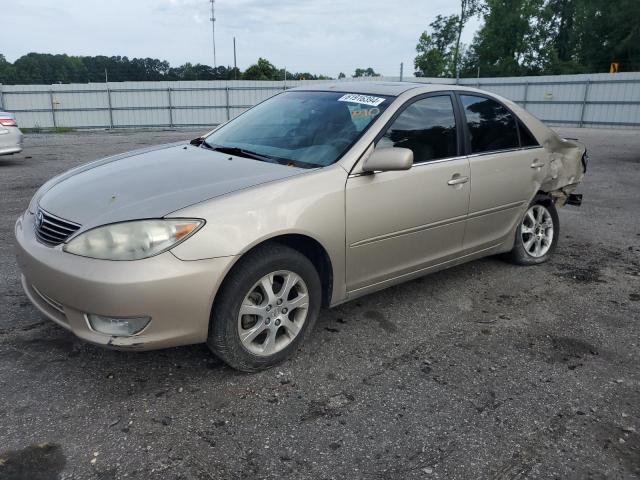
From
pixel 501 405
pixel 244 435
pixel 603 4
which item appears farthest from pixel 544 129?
pixel 603 4

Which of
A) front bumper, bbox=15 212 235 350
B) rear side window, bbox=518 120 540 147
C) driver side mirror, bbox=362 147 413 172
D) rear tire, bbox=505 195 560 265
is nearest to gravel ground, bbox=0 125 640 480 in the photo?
front bumper, bbox=15 212 235 350

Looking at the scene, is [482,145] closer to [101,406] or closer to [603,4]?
[101,406]

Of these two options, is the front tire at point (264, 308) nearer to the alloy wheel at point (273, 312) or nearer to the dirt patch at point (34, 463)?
the alloy wheel at point (273, 312)

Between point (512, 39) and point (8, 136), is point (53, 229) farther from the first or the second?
Result: point (512, 39)

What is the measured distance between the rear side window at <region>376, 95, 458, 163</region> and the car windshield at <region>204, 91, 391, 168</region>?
0.17m

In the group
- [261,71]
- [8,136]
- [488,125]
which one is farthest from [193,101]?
[261,71]

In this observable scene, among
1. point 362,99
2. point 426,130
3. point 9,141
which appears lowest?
point 9,141

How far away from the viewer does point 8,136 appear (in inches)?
419

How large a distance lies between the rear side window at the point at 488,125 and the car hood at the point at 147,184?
5.54 ft

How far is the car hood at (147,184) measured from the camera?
2729 mm

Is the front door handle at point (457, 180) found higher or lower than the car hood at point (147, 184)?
lower

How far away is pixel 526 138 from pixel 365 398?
2.95 metres

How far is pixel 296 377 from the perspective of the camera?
2992 mm

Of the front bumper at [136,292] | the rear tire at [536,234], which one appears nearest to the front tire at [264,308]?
the front bumper at [136,292]
